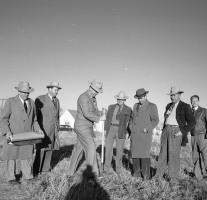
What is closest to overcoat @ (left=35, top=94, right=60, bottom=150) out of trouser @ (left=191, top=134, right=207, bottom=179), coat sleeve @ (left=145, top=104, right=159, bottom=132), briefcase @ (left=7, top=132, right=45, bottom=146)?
briefcase @ (left=7, top=132, right=45, bottom=146)

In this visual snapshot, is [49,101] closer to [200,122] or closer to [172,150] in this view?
[172,150]

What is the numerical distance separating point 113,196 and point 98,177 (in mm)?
1060

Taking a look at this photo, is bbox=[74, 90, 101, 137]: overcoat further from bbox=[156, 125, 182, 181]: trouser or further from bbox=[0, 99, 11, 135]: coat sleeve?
bbox=[156, 125, 182, 181]: trouser

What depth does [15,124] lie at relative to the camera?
553 cm

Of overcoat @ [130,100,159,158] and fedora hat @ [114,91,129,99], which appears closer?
overcoat @ [130,100,159,158]

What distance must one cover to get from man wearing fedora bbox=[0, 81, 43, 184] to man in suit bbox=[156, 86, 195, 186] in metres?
3.32

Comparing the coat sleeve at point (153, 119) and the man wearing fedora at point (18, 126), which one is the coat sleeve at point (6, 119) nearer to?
the man wearing fedora at point (18, 126)

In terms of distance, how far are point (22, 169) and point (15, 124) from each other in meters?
1.05

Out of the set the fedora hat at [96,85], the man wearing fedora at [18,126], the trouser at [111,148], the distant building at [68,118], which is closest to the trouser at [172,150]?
the trouser at [111,148]

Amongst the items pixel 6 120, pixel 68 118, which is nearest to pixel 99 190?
pixel 6 120

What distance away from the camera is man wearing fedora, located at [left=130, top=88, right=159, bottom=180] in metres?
6.23

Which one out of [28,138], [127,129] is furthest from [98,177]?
[127,129]

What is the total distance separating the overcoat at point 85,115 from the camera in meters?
5.77

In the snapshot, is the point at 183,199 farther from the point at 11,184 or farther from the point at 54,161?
the point at 54,161
